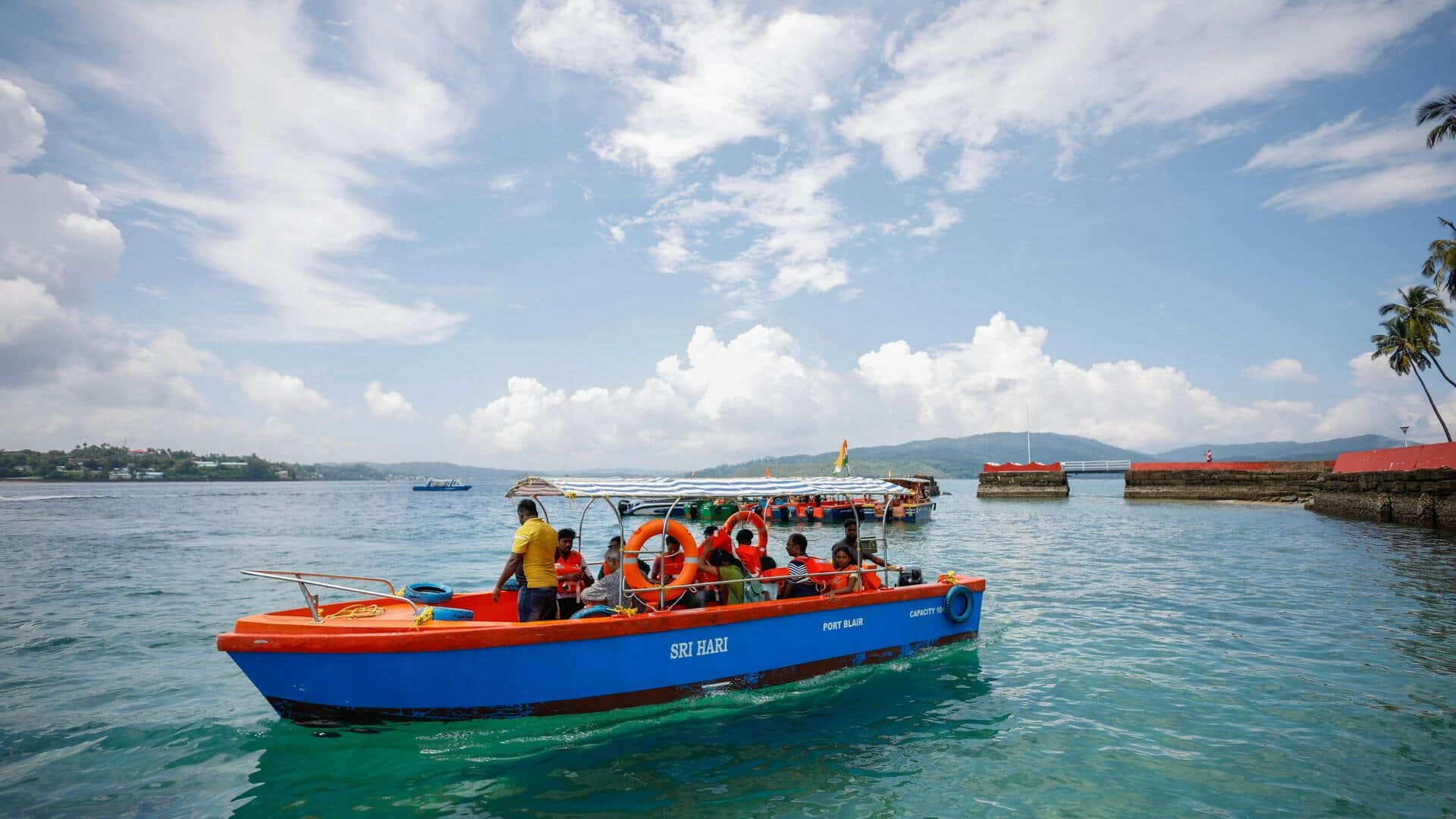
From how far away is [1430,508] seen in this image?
26.1m

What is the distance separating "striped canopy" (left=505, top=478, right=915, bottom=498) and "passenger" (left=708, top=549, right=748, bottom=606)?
921 millimetres

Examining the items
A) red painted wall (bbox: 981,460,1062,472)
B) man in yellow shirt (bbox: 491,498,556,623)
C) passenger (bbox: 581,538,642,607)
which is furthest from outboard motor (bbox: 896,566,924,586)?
red painted wall (bbox: 981,460,1062,472)

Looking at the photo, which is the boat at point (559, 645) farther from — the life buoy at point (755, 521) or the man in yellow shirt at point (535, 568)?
the life buoy at point (755, 521)

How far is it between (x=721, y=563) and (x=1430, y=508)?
31181mm

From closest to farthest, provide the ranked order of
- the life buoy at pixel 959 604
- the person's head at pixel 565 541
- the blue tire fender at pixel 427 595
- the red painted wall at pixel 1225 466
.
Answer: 1. the blue tire fender at pixel 427 595
2. the person's head at pixel 565 541
3. the life buoy at pixel 959 604
4. the red painted wall at pixel 1225 466

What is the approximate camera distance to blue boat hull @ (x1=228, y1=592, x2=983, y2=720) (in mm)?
6852

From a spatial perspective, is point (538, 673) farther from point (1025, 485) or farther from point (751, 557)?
point (1025, 485)

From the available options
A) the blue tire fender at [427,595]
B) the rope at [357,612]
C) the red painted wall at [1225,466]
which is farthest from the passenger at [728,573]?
the red painted wall at [1225,466]

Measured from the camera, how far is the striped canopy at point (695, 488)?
7910 millimetres

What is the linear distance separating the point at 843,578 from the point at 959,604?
1.98 metres

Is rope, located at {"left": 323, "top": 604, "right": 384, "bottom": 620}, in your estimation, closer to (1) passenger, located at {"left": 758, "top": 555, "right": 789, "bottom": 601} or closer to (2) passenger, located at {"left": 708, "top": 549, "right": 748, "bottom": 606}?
(2) passenger, located at {"left": 708, "top": 549, "right": 748, "bottom": 606}

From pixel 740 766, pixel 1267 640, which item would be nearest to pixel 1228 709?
pixel 1267 640

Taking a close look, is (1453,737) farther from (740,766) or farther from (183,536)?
(183,536)

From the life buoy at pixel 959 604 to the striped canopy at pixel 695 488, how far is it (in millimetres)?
1949
